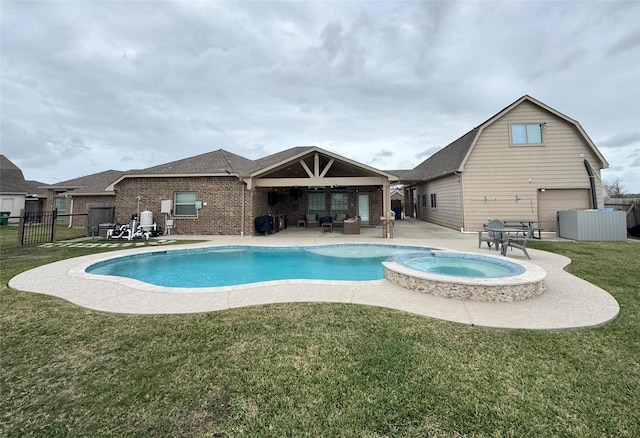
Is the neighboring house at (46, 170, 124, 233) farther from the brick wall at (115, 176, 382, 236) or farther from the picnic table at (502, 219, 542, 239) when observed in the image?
the picnic table at (502, 219, 542, 239)

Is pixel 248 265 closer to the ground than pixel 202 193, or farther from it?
closer to the ground

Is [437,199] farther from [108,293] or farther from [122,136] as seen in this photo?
[122,136]

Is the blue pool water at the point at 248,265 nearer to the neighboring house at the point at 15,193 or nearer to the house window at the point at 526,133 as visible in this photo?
the house window at the point at 526,133

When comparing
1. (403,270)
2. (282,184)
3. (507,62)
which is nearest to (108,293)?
(403,270)

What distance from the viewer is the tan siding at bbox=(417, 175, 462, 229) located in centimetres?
1499

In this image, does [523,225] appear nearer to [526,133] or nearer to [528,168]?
[528,168]

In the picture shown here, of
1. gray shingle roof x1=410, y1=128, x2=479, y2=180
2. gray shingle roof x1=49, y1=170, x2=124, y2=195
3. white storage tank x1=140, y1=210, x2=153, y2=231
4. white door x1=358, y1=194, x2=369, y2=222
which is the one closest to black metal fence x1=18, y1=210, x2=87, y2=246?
white storage tank x1=140, y1=210, x2=153, y2=231

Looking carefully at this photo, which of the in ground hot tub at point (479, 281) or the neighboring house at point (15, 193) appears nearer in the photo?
the in ground hot tub at point (479, 281)

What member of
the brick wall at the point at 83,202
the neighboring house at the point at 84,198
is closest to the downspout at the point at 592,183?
the neighboring house at the point at 84,198

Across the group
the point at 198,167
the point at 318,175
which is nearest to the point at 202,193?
the point at 198,167

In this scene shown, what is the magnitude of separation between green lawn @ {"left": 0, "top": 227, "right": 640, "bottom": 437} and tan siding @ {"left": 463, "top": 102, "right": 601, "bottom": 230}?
11.3 metres

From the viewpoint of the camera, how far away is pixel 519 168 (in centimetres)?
1376

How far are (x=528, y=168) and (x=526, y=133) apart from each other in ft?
6.19

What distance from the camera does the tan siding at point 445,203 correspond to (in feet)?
49.2
